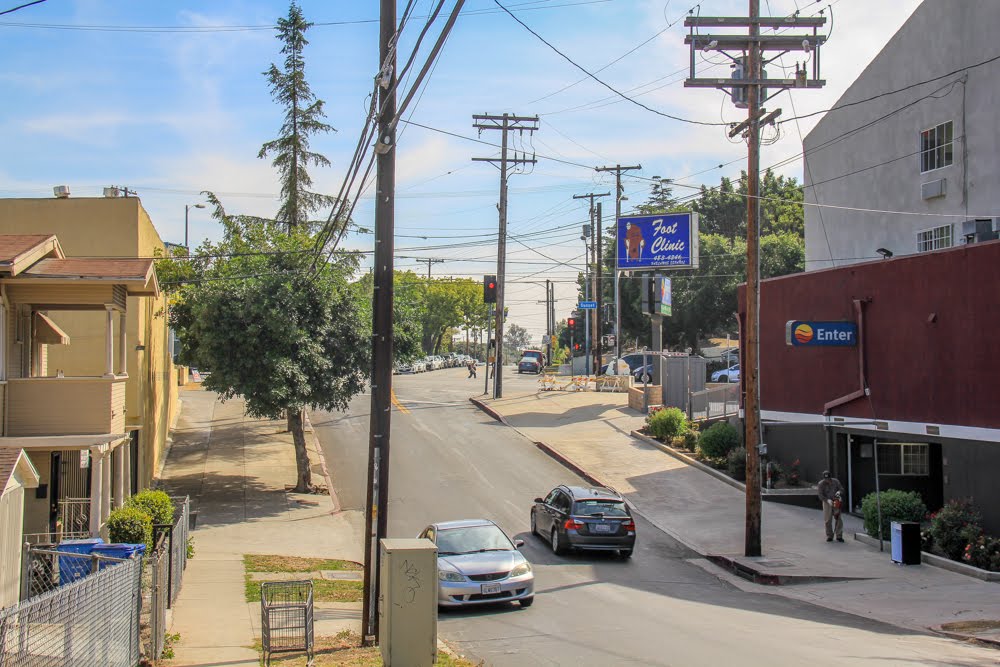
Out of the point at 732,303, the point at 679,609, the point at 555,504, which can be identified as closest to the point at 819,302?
the point at 555,504

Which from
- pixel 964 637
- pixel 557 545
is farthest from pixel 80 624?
pixel 557 545

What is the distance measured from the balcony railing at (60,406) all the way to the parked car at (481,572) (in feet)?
21.4

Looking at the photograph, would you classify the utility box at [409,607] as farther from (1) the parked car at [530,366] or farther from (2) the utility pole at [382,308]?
(1) the parked car at [530,366]

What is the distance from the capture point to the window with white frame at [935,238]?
27.0m

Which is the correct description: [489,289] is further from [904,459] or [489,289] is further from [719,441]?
[904,459]

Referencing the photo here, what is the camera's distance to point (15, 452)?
13.0 meters

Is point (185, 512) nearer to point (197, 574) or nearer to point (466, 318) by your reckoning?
point (197, 574)

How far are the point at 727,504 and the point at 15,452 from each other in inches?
709

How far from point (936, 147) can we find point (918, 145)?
35.0 inches

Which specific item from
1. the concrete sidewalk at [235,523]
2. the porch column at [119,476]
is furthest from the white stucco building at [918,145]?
the porch column at [119,476]

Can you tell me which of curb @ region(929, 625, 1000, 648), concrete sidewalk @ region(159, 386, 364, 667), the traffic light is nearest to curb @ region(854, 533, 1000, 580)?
curb @ region(929, 625, 1000, 648)

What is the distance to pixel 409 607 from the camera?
10242mm

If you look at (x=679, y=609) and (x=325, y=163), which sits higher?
(x=325, y=163)

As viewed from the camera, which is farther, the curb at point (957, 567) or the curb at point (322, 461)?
the curb at point (322, 461)
